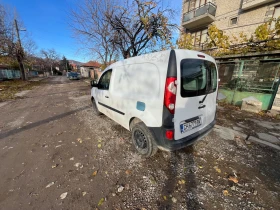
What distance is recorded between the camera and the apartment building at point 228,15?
947 centimetres

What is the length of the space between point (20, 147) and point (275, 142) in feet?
21.6

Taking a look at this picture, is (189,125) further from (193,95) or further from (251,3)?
(251,3)

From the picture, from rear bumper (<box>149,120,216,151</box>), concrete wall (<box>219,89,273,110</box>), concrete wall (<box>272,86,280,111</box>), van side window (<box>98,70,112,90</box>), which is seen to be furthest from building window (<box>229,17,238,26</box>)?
rear bumper (<box>149,120,216,151</box>)

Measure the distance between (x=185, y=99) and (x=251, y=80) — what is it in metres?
6.35

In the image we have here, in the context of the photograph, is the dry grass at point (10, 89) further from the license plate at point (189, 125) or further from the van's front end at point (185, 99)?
the license plate at point (189, 125)

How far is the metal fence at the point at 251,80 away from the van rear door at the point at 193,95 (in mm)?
5047

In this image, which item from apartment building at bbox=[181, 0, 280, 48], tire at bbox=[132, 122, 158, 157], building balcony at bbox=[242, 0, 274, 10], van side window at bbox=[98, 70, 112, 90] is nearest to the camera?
tire at bbox=[132, 122, 158, 157]

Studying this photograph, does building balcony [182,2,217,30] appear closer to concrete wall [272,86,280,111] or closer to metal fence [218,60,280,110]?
metal fence [218,60,280,110]

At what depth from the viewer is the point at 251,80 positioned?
614cm

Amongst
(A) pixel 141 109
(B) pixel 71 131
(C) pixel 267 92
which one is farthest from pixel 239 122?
(B) pixel 71 131

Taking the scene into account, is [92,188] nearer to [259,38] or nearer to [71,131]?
[71,131]

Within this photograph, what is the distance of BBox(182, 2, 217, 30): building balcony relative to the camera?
11.4 m

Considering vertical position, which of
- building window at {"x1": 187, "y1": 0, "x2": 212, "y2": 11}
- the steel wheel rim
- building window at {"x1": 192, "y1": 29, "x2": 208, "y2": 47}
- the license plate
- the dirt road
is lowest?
the dirt road

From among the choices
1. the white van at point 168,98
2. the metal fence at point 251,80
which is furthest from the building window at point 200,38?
the white van at point 168,98
